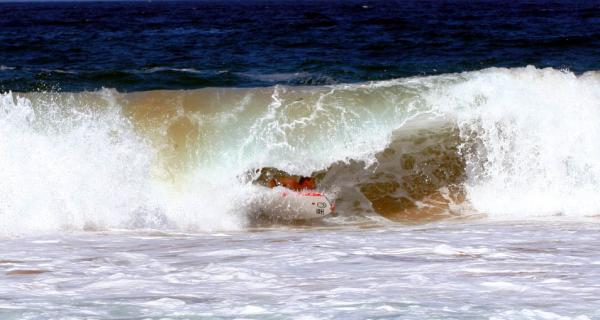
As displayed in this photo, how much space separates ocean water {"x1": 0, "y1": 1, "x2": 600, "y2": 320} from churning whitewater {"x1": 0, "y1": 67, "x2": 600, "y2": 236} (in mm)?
22

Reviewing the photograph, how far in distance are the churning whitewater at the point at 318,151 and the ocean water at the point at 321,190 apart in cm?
2

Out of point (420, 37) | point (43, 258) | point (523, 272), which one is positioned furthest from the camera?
point (420, 37)

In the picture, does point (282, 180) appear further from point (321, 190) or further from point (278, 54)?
point (278, 54)

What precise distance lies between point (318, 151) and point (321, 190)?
59 centimetres

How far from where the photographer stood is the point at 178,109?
1125 cm

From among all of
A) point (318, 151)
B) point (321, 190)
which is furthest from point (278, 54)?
point (321, 190)

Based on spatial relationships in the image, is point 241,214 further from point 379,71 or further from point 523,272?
point 379,71

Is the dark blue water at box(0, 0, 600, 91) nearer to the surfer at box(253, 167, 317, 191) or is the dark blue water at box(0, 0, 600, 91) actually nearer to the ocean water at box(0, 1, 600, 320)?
the ocean water at box(0, 1, 600, 320)

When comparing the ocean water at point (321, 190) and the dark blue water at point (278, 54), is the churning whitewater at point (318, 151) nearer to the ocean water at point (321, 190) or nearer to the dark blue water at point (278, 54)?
the ocean water at point (321, 190)

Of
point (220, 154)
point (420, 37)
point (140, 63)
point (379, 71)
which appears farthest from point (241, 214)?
point (420, 37)

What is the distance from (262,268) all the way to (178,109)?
5.51 metres

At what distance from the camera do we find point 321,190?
998 centimetres

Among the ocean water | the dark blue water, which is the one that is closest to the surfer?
the ocean water

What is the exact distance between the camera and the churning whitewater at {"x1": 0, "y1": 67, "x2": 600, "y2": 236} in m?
9.15
